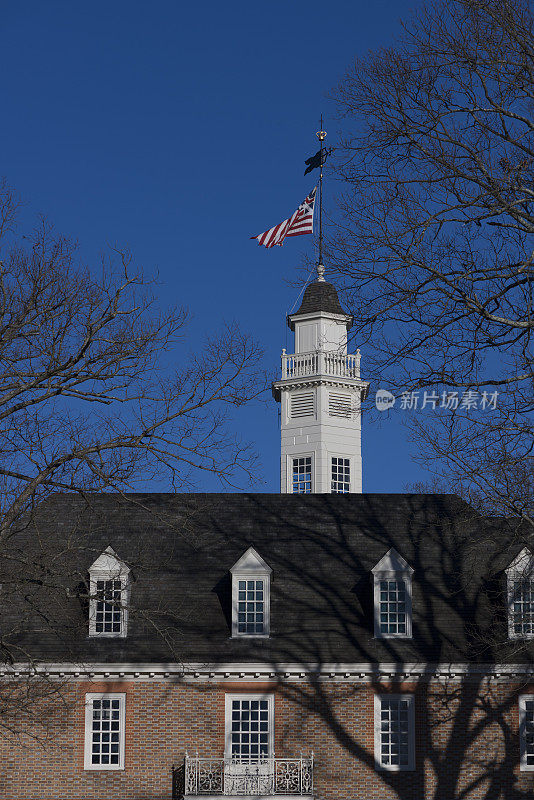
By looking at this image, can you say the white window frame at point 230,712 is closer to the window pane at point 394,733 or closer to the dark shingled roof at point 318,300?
the window pane at point 394,733

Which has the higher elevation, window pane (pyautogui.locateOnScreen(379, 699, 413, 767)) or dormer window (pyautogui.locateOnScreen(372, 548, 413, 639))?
dormer window (pyautogui.locateOnScreen(372, 548, 413, 639))

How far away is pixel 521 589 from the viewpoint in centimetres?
2844

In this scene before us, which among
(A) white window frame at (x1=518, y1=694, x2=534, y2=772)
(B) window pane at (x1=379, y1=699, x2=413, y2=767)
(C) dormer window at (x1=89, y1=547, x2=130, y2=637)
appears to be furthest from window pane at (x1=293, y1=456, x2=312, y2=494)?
(A) white window frame at (x1=518, y1=694, x2=534, y2=772)

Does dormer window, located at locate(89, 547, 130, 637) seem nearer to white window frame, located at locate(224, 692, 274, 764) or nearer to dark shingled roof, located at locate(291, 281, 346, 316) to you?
white window frame, located at locate(224, 692, 274, 764)

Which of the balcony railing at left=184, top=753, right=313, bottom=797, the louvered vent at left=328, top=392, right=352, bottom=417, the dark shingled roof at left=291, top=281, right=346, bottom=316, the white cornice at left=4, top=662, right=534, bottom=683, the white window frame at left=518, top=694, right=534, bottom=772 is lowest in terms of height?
the balcony railing at left=184, top=753, right=313, bottom=797

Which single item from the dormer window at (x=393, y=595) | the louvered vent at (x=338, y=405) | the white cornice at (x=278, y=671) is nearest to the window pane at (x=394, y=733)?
the white cornice at (x=278, y=671)

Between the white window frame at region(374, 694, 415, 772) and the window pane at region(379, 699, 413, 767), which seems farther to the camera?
the window pane at region(379, 699, 413, 767)

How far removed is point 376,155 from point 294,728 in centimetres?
1557

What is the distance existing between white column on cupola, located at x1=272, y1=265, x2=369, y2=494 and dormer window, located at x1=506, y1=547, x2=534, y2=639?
682 inches

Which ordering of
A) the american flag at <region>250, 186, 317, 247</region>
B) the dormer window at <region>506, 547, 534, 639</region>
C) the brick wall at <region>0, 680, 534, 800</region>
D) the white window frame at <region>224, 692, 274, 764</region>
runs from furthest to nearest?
1. the american flag at <region>250, 186, 317, 247</region>
2. the dormer window at <region>506, 547, 534, 639</region>
3. the white window frame at <region>224, 692, 274, 764</region>
4. the brick wall at <region>0, 680, 534, 800</region>

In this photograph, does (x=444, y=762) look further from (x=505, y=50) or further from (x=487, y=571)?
(x=505, y=50)

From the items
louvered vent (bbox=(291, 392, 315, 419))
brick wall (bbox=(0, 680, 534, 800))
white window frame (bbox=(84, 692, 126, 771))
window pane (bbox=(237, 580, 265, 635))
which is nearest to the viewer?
brick wall (bbox=(0, 680, 534, 800))

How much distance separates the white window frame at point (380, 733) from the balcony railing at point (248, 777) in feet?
5.49

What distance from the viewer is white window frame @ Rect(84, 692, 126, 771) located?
91.3 ft
